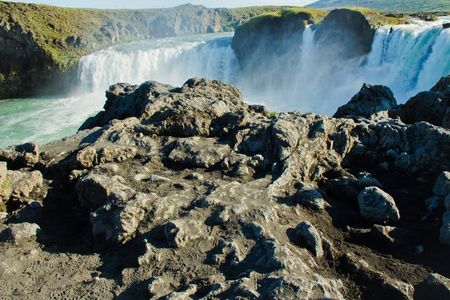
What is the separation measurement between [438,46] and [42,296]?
32408mm

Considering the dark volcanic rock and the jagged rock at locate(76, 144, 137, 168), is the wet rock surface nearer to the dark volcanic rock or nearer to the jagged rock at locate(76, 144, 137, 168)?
the jagged rock at locate(76, 144, 137, 168)

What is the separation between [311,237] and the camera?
434 centimetres

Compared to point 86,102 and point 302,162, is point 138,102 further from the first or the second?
point 86,102

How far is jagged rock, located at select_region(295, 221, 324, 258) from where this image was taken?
14.0 feet

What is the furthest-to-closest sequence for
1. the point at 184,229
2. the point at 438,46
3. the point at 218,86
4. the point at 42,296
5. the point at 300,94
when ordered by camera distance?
the point at 300,94 < the point at 438,46 < the point at 218,86 < the point at 184,229 < the point at 42,296

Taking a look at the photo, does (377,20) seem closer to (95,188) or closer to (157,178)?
(157,178)

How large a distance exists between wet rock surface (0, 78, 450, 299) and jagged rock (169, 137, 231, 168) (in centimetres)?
3

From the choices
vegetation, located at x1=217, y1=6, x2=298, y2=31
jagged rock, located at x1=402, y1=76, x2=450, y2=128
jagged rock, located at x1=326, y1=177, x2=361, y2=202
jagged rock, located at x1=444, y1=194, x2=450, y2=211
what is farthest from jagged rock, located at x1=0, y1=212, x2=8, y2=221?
vegetation, located at x1=217, y1=6, x2=298, y2=31

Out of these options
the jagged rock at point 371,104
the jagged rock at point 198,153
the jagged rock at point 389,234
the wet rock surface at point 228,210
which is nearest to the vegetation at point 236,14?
the jagged rock at point 371,104

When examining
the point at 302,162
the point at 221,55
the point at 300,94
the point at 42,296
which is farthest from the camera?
the point at 221,55

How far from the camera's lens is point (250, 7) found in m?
147

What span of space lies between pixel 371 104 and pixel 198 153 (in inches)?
348

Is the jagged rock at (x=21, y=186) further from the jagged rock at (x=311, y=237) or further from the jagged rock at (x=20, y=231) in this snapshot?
the jagged rock at (x=311, y=237)

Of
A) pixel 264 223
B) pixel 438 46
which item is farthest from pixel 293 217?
pixel 438 46
